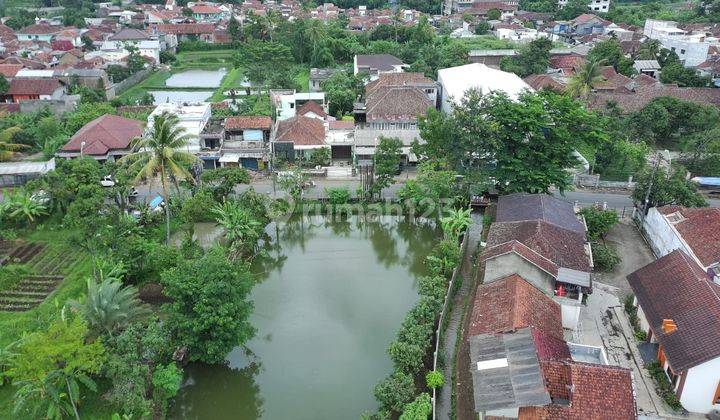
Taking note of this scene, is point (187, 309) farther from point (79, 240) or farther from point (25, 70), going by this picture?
point (25, 70)

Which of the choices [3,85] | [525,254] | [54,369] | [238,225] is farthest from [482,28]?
[54,369]

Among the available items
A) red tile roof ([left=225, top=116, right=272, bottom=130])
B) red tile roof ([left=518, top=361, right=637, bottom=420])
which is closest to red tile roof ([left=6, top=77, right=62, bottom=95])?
red tile roof ([left=225, top=116, right=272, bottom=130])

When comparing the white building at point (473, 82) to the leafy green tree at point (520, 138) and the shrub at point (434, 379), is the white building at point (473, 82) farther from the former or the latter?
the shrub at point (434, 379)

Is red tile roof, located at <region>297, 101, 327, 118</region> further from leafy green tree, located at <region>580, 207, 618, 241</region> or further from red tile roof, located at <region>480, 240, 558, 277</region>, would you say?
red tile roof, located at <region>480, 240, 558, 277</region>

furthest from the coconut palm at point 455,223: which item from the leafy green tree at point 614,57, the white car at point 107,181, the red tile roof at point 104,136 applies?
the leafy green tree at point 614,57

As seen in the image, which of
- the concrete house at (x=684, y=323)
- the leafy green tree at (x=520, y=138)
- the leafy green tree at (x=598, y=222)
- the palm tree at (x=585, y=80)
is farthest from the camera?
the palm tree at (x=585, y=80)

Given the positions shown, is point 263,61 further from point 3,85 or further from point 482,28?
point 482,28
